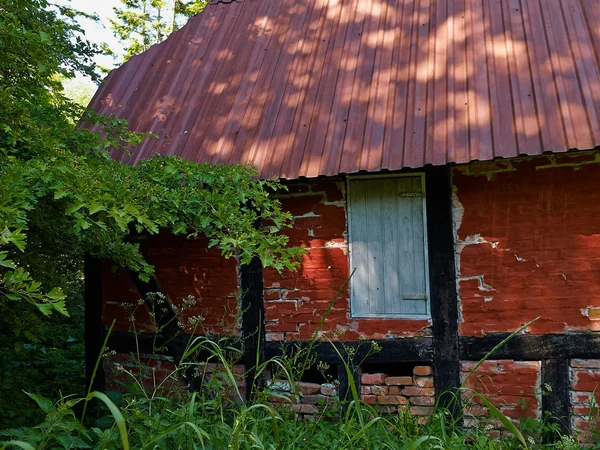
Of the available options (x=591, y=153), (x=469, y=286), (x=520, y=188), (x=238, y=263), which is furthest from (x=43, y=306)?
(x=591, y=153)

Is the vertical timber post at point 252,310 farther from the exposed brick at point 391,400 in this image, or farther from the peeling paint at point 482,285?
the peeling paint at point 482,285

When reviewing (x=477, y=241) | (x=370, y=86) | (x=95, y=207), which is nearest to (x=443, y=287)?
(x=477, y=241)

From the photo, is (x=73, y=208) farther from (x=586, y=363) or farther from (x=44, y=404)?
(x=586, y=363)

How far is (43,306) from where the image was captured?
8.00ft

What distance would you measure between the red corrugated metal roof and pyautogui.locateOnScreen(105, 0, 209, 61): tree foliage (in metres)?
11.5

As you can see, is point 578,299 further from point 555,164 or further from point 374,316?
point 374,316

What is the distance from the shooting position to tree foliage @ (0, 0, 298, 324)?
2967 mm

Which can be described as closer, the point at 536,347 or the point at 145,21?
the point at 536,347

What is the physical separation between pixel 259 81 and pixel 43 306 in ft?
12.8

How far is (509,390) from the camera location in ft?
15.1

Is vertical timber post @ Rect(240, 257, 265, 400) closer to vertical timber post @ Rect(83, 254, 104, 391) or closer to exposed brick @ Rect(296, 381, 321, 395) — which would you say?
exposed brick @ Rect(296, 381, 321, 395)

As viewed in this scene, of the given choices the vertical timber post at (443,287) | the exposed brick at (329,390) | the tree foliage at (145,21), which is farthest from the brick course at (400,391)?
the tree foliage at (145,21)

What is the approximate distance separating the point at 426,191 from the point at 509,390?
1751 millimetres

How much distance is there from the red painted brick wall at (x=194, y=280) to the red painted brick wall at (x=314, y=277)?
37 cm
